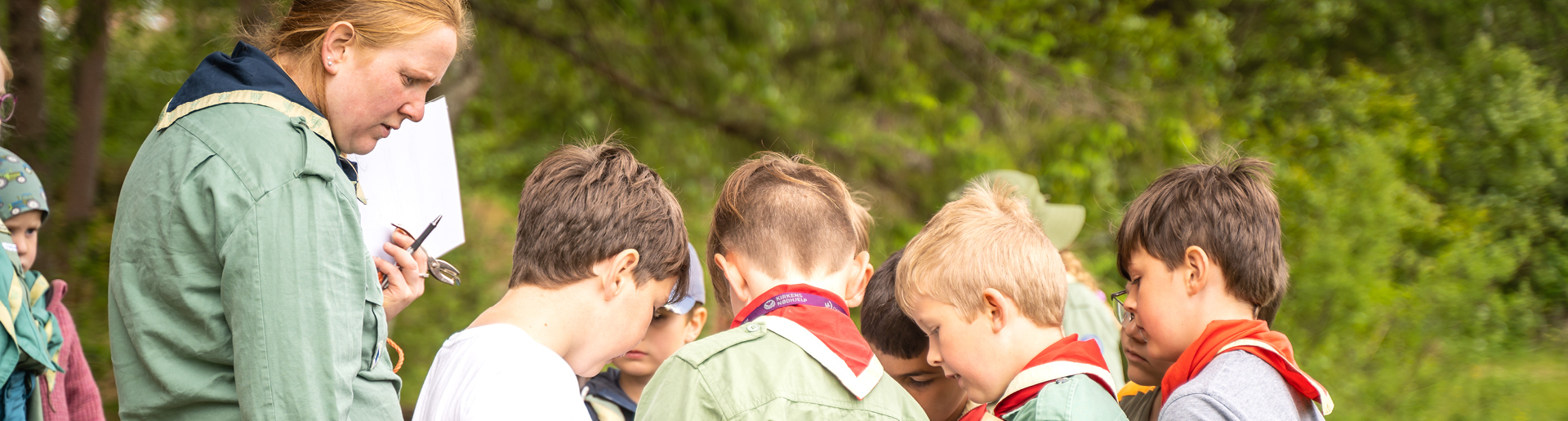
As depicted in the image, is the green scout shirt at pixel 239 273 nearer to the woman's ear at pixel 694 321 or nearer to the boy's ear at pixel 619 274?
the boy's ear at pixel 619 274

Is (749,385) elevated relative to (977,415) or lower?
elevated

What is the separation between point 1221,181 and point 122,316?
2.18 metres

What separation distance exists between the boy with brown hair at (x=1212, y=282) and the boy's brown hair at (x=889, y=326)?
502 mm

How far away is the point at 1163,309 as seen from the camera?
2.08 m

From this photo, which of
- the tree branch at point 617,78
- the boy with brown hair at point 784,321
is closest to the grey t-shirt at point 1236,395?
the boy with brown hair at point 784,321

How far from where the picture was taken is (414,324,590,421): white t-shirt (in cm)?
158

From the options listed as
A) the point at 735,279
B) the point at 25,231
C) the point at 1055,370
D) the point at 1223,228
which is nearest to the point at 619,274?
the point at 735,279

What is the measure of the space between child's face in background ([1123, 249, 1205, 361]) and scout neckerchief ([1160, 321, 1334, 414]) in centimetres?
7

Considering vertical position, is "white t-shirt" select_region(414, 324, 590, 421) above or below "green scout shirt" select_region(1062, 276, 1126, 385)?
above

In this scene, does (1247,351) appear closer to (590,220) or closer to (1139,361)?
(1139,361)

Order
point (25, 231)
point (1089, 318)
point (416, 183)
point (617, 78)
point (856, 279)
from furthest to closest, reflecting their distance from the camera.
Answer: point (617, 78) → point (1089, 318) → point (25, 231) → point (416, 183) → point (856, 279)

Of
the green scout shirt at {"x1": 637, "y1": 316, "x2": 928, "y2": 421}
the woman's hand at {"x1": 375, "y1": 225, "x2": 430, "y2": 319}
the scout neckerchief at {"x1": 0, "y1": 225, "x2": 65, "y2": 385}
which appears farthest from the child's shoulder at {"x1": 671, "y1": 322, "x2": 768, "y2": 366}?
the scout neckerchief at {"x1": 0, "y1": 225, "x2": 65, "y2": 385}

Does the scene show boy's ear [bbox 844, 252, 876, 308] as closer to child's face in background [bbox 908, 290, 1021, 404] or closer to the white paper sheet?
child's face in background [bbox 908, 290, 1021, 404]

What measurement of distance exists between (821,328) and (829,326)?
0.02 metres
